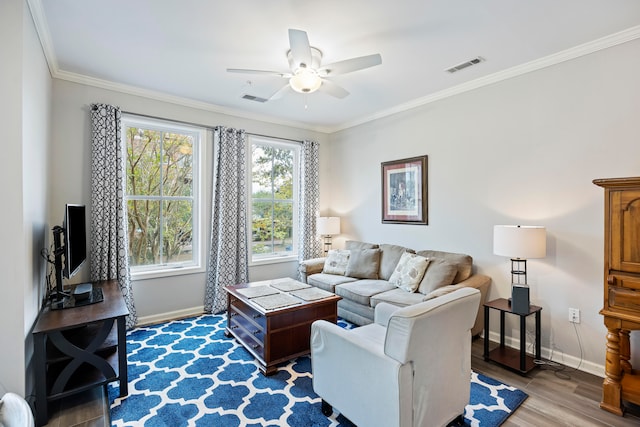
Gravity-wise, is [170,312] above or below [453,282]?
below

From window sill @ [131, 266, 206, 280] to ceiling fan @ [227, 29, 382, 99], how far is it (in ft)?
8.26

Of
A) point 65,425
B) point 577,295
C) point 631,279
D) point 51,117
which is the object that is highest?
point 51,117

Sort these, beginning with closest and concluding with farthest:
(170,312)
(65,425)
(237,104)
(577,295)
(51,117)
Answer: (65,425)
(577,295)
(51,117)
(170,312)
(237,104)

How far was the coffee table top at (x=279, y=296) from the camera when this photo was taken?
9.14ft

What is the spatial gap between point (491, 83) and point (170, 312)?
15.0ft

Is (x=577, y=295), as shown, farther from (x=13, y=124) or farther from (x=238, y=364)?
(x=13, y=124)

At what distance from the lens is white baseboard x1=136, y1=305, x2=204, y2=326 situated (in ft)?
12.4

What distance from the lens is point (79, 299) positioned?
2.63 m

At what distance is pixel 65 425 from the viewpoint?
2.04 meters

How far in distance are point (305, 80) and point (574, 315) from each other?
3110 millimetres

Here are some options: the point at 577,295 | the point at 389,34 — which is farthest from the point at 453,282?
the point at 389,34

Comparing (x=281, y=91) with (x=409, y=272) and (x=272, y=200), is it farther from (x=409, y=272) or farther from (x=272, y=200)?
(x=409, y=272)

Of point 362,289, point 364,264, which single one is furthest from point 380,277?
point 362,289

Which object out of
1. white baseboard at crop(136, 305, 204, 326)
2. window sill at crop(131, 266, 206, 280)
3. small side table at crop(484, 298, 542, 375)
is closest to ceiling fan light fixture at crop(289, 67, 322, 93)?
small side table at crop(484, 298, 542, 375)
